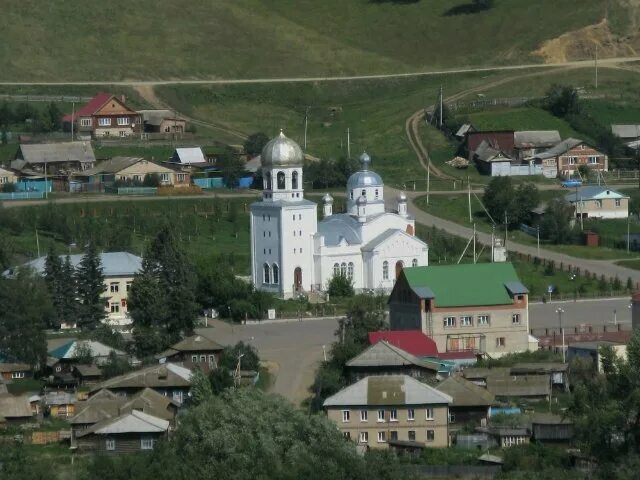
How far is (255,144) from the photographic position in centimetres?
8988

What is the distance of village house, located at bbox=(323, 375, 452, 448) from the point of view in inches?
1987

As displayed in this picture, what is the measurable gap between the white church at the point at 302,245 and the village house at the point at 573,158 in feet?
54.1

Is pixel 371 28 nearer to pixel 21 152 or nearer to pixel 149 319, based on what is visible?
pixel 21 152

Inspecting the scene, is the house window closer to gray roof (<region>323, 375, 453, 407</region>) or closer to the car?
gray roof (<region>323, 375, 453, 407</region>)

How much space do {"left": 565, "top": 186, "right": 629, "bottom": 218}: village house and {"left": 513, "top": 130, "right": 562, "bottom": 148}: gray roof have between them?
8.92 m

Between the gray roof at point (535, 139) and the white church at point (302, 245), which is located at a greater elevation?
the gray roof at point (535, 139)

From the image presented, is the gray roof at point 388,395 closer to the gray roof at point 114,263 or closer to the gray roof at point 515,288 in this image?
the gray roof at point 515,288

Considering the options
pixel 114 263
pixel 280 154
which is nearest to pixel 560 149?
pixel 280 154

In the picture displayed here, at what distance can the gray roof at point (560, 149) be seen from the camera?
89.5 m

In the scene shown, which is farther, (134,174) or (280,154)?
(134,174)

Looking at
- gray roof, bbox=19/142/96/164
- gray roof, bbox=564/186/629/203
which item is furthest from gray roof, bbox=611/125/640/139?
gray roof, bbox=19/142/96/164

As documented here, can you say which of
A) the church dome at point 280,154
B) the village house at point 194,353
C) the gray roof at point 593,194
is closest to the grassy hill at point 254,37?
the gray roof at point 593,194

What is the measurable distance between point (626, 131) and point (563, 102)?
280 cm

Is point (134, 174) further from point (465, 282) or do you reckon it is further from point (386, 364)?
point (386, 364)
